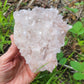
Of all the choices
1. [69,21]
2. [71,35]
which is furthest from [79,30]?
[69,21]

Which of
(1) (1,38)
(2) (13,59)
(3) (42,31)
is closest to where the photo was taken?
(3) (42,31)

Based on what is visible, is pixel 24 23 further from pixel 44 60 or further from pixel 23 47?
pixel 44 60

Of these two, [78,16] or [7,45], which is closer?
[7,45]

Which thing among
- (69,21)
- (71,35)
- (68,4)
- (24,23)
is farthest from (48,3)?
(24,23)

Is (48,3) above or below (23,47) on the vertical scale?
above

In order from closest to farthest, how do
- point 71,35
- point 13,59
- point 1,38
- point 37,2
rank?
1. point 13,59
2. point 1,38
3. point 71,35
4. point 37,2

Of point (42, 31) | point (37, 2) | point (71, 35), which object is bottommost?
point (71, 35)
